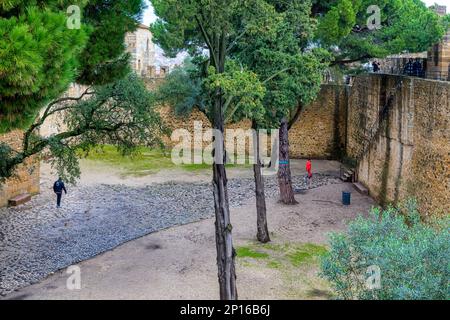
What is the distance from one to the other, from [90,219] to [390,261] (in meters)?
12.4

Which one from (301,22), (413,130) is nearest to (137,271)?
(301,22)

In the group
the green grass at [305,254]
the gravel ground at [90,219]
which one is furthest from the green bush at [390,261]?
the gravel ground at [90,219]

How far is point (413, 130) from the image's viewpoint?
691 inches

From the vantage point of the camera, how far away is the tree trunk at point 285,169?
65.8 ft

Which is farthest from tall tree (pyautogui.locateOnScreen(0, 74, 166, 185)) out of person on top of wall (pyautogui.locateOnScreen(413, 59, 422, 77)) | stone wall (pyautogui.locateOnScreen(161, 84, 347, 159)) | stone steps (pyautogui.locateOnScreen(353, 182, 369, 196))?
stone wall (pyautogui.locateOnScreen(161, 84, 347, 159))

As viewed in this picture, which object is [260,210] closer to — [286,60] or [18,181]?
[286,60]

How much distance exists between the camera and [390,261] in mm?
8922

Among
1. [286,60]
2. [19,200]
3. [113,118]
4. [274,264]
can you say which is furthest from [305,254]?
[19,200]

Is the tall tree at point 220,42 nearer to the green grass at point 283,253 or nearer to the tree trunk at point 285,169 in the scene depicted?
the green grass at point 283,253

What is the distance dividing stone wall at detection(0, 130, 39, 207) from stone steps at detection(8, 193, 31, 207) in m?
0.15

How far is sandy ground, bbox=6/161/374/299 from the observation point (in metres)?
13.0

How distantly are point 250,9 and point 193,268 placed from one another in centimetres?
620

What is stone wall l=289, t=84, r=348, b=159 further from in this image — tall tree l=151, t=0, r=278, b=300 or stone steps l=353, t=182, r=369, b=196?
tall tree l=151, t=0, r=278, b=300

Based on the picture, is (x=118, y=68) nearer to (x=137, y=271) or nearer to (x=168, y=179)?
(x=137, y=271)
